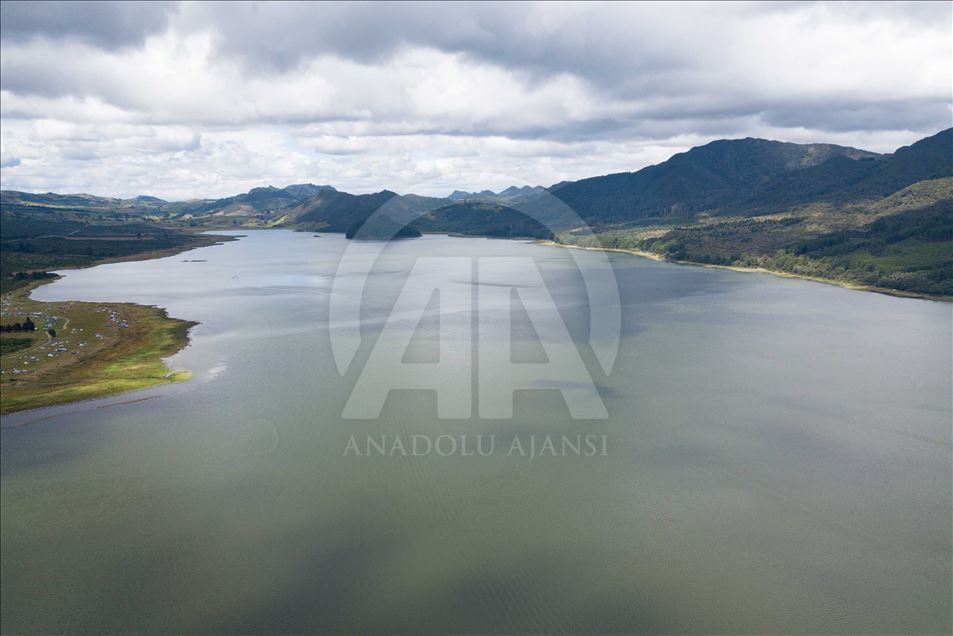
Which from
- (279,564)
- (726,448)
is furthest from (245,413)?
(726,448)

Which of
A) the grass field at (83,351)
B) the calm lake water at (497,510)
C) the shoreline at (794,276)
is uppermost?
the shoreline at (794,276)

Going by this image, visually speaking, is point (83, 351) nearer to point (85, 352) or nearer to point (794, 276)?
point (85, 352)

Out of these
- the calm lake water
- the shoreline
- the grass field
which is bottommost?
the calm lake water

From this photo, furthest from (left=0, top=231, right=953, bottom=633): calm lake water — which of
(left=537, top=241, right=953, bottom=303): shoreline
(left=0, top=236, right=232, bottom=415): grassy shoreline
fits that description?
(left=537, top=241, right=953, bottom=303): shoreline

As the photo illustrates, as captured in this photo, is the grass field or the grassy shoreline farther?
the grass field

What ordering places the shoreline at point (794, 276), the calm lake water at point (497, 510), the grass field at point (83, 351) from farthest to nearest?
the shoreline at point (794, 276) → the grass field at point (83, 351) → the calm lake water at point (497, 510)

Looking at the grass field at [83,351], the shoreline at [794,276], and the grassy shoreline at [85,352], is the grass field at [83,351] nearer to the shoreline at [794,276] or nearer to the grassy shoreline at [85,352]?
the grassy shoreline at [85,352]

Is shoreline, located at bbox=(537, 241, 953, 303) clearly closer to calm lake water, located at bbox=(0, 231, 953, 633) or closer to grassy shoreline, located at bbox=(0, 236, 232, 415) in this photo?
calm lake water, located at bbox=(0, 231, 953, 633)

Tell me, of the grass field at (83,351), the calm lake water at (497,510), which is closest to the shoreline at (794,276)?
the calm lake water at (497,510)
